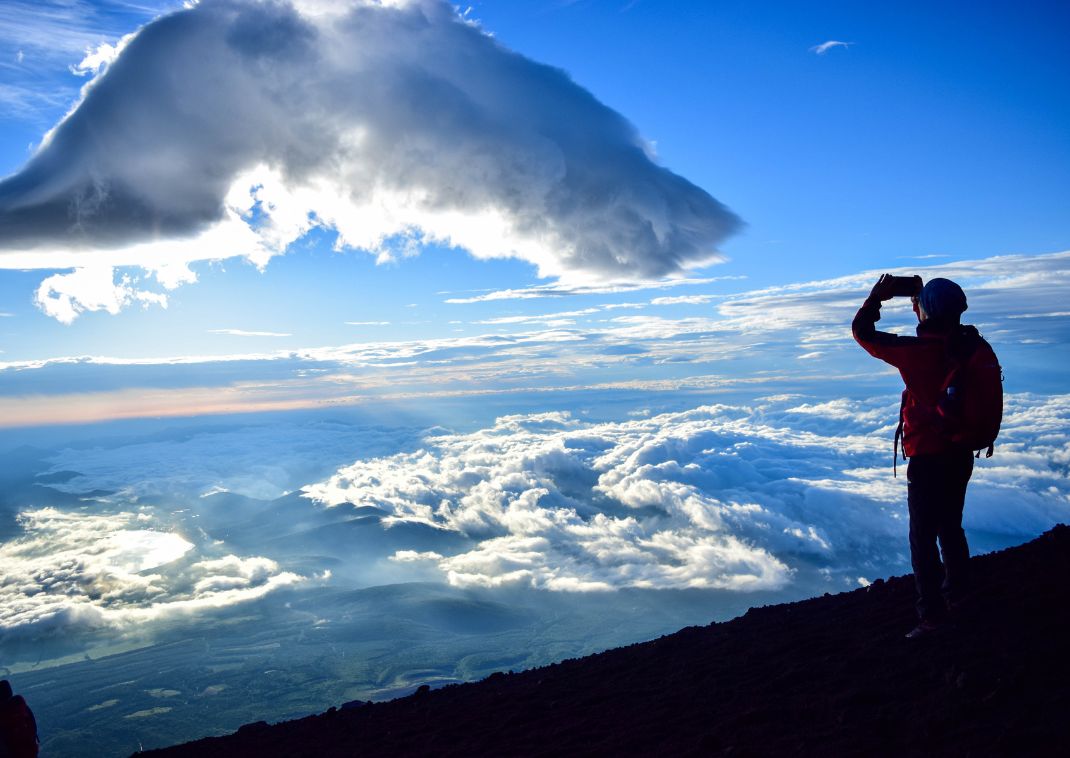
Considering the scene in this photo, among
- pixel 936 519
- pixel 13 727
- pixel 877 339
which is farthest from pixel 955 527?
pixel 13 727

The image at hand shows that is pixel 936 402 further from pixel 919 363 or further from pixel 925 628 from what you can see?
pixel 925 628

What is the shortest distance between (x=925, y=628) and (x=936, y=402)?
2.54 m

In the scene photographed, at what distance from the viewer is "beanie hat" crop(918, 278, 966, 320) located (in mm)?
6098

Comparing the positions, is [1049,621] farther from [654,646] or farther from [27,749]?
[27,749]

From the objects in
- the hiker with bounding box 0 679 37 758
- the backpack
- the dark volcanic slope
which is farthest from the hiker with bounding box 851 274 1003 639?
the hiker with bounding box 0 679 37 758

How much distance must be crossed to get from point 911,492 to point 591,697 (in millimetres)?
4502

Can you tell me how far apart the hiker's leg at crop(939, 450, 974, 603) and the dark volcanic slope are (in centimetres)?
30

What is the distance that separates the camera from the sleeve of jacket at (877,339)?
6.20 meters

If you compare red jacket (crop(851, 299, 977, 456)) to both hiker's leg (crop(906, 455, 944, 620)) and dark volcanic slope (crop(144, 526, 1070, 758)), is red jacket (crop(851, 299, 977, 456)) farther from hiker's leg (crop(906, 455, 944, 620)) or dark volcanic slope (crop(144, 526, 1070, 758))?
dark volcanic slope (crop(144, 526, 1070, 758))

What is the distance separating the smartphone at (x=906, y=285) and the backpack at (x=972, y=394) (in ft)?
2.40

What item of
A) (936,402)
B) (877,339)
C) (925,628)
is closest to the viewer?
(936,402)

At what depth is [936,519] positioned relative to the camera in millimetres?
6438

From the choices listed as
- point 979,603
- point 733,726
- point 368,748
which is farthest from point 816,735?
point 368,748

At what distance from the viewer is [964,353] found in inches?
234
